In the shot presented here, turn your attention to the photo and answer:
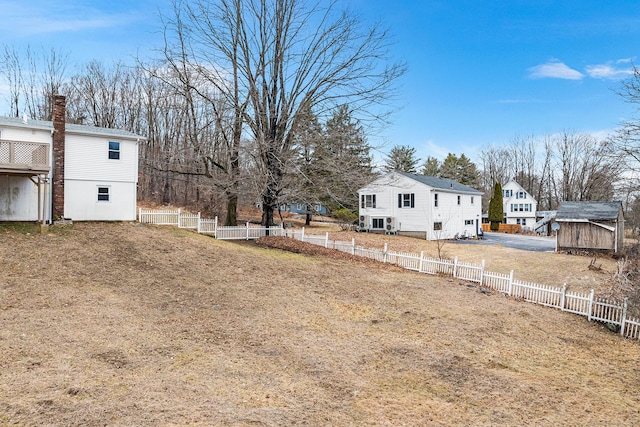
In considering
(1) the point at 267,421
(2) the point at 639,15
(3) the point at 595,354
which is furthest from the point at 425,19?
(1) the point at 267,421

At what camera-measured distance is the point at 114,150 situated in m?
21.1

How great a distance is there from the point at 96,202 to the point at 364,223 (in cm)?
2429

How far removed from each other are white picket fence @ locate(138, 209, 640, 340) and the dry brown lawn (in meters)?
0.58

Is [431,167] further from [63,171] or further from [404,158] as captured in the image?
[63,171]

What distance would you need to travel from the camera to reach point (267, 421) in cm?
488

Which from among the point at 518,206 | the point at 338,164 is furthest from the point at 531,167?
the point at 338,164

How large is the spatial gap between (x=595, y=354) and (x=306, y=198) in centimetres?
1673

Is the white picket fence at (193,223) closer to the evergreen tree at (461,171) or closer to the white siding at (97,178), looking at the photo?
the white siding at (97,178)

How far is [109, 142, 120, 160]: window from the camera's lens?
2102cm

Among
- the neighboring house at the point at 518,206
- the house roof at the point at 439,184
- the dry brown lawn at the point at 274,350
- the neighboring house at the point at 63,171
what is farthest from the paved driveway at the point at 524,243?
the neighboring house at the point at 63,171

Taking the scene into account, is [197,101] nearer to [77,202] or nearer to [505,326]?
[77,202]

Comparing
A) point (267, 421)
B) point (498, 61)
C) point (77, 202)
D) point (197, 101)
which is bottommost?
point (267, 421)

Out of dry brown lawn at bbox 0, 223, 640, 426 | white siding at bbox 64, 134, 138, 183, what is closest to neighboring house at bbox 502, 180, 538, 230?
dry brown lawn at bbox 0, 223, 640, 426

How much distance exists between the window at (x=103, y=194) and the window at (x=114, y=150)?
175 centimetres
